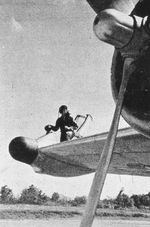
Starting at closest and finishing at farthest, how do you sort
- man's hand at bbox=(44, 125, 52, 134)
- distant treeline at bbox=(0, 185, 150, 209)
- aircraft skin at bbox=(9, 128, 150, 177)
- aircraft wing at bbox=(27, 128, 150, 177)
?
1. aircraft wing at bbox=(27, 128, 150, 177)
2. aircraft skin at bbox=(9, 128, 150, 177)
3. man's hand at bbox=(44, 125, 52, 134)
4. distant treeline at bbox=(0, 185, 150, 209)

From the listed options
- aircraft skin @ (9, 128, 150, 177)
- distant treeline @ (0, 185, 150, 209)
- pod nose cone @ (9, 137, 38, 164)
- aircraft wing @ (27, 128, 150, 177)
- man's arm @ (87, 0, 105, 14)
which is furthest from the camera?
distant treeline @ (0, 185, 150, 209)

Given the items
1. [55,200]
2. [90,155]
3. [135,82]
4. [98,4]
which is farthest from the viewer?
[55,200]

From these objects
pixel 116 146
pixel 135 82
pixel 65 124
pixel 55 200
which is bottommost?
pixel 55 200

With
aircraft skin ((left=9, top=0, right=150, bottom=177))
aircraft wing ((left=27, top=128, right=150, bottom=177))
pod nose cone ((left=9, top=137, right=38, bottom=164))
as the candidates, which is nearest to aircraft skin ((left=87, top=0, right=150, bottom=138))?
aircraft skin ((left=9, top=0, right=150, bottom=177))

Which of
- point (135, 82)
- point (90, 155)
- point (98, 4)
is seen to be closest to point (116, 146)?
point (90, 155)

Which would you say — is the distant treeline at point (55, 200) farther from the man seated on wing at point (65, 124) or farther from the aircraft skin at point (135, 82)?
the aircraft skin at point (135, 82)

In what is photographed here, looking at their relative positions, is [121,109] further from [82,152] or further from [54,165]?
[54,165]

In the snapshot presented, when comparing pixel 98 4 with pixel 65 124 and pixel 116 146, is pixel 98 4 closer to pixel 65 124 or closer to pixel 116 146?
pixel 116 146

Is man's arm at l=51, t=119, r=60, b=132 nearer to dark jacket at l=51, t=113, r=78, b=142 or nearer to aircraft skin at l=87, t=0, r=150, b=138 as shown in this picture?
dark jacket at l=51, t=113, r=78, b=142
